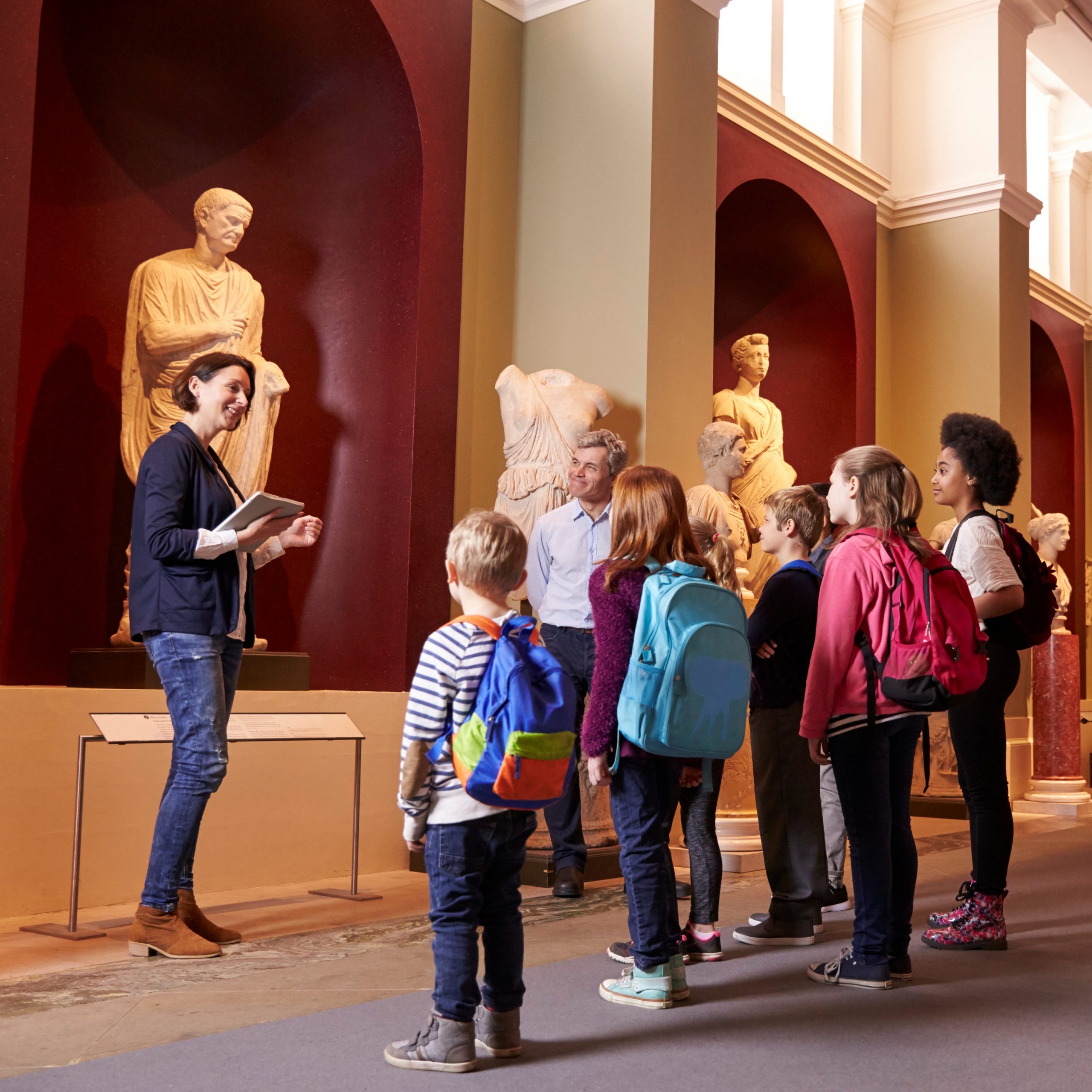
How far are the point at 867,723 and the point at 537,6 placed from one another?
4.80 metres

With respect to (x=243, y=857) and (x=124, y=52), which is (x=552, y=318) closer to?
(x=124, y=52)

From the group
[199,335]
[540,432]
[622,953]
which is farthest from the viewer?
[540,432]

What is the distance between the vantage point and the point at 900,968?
3.26 metres

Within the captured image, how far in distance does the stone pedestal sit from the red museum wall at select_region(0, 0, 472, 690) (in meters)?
5.61

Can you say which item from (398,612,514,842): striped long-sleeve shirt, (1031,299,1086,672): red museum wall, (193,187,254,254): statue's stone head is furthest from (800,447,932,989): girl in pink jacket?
(1031,299,1086,672): red museum wall

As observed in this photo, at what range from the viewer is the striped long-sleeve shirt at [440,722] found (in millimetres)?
2467

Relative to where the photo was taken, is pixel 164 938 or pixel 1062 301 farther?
pixel 1062 301

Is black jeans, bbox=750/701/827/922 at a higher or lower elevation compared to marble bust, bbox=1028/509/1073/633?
lower

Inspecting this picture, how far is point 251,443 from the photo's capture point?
5.30 metres

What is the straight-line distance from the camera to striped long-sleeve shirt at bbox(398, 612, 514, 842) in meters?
2.47

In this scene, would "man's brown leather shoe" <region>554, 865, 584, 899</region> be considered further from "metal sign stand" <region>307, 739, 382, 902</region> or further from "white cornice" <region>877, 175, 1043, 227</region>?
"white cornice" <region>877, 175, 1043, 227</region>

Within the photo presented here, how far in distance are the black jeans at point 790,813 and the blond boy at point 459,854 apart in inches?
55.5

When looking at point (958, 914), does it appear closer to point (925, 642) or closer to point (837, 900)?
point (837, 900)

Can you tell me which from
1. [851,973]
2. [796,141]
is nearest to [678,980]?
[851,973]
